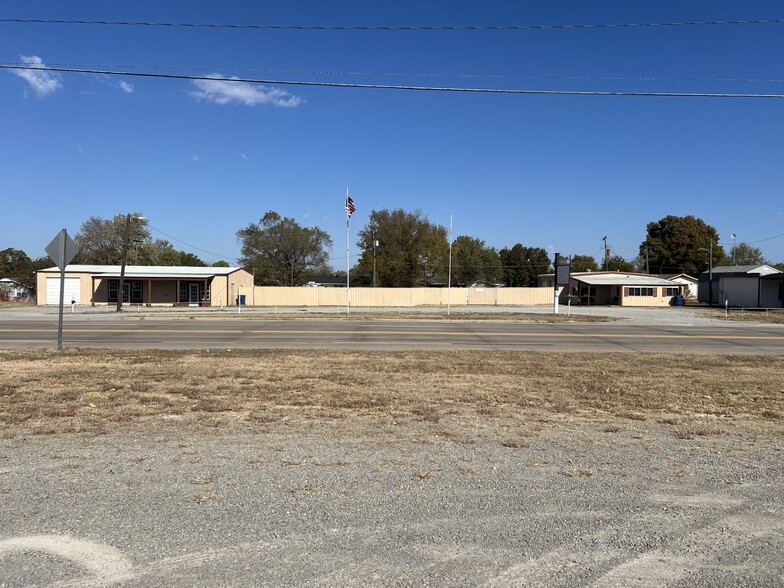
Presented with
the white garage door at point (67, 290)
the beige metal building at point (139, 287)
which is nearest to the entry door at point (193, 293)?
the beige metal building at point (139, 287)

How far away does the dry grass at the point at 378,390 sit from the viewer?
7348mm

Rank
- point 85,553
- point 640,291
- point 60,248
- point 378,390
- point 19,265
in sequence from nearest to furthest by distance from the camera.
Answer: point 85,553
point 378,390
point 60,248
point 640,291
point 19,265

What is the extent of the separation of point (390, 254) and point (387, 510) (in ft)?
267

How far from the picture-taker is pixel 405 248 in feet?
286

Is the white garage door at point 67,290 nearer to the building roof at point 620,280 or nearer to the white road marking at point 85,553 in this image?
the building roof at point 620,280

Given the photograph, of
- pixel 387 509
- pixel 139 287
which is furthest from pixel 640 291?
pixel 387 509

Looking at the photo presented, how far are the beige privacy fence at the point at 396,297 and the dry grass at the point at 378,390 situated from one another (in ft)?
141

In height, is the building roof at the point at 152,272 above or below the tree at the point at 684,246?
below

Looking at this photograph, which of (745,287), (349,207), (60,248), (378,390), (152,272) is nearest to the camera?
(378,390)

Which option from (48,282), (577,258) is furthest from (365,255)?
(577,258)

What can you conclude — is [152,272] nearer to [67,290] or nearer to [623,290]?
[67,290]

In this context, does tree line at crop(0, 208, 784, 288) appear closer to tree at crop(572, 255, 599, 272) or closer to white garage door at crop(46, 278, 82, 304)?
tree at crop(572, 255, 599, 272)

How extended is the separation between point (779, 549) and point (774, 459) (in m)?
2.41

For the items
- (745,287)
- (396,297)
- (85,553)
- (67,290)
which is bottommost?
(85,553)
